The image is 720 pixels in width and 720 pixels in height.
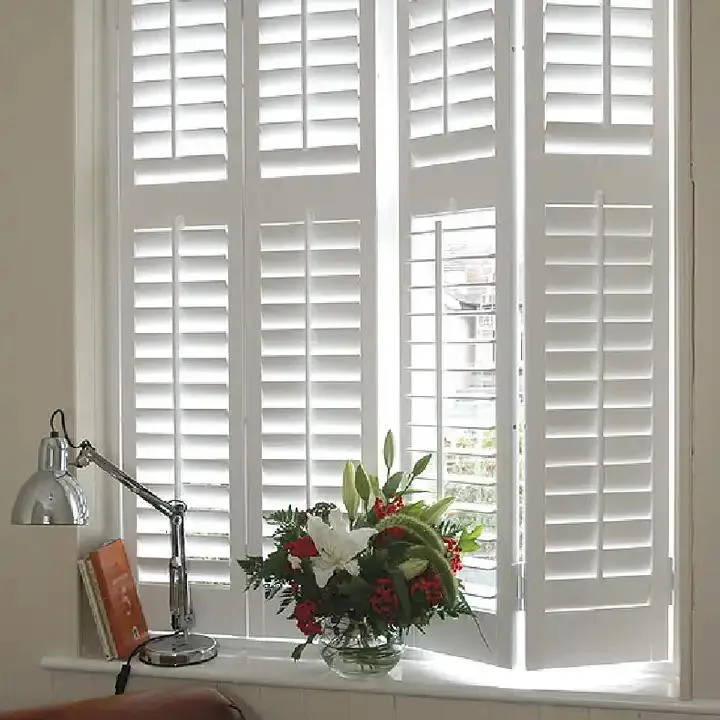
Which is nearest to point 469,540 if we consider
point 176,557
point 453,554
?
point 453,554

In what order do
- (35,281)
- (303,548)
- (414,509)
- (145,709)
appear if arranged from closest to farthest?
(145,709), (303,548), (414,509), (35,281)

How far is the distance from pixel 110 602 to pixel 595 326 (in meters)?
1.10

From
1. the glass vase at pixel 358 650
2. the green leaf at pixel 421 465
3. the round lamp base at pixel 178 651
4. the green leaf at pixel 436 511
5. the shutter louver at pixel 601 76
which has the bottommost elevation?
the round lamp base at pixel 178 651

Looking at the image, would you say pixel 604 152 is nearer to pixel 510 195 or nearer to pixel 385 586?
pixel 510 195

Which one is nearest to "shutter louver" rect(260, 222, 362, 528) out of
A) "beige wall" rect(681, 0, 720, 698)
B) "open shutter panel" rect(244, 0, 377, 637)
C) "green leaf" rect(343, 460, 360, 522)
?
"open shutter panel" rect(244, 0, 377, 637)

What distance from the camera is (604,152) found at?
2041 millimetres

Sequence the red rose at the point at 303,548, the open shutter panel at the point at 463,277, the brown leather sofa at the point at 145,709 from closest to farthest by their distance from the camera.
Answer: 1. the brown leather sofa at the point at 145,709
2. the red rose at the point at 303,548
3. the open shutter panel at the point at 463,277

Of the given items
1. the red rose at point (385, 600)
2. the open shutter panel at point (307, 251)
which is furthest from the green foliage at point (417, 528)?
the open shutter panel at point (307, 251)

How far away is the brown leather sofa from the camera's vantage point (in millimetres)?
1825

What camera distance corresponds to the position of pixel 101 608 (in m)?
2.15

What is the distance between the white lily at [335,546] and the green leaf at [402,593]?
0.23 ft

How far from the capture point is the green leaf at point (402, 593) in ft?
6.23

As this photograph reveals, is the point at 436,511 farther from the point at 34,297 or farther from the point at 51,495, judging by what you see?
the point at 34,297

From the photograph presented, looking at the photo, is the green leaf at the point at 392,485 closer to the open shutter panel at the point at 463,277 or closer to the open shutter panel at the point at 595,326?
the open shutter panel at the point at 463,277
